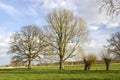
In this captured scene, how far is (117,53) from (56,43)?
20.7 m

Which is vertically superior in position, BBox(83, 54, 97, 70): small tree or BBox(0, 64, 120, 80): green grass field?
BBox(83, 54, 97, 70): small tree

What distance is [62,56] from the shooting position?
58.3 meters

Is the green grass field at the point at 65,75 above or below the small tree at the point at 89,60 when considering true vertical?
below

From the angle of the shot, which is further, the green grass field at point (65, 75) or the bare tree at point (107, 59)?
the bare tree at point (107, 59)

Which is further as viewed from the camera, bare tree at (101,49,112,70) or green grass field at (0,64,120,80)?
bare tree at (101,49,112,70)

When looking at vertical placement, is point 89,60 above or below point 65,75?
above

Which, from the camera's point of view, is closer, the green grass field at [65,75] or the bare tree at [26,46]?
the green grass field at [65,75]

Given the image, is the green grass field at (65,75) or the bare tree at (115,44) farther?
the bare tree at (115,44)

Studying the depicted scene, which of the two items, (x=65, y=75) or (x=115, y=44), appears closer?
(x=65, y=75)

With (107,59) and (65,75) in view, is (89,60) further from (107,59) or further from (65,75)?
(65,75)

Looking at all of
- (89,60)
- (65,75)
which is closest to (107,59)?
(89,60)

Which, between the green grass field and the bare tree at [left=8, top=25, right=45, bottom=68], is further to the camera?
the bare tree at [left=8, top=25, right=45, bottom=68]

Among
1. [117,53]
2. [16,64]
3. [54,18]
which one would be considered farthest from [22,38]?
[117,53]

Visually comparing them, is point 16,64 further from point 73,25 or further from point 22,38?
point 73,25
